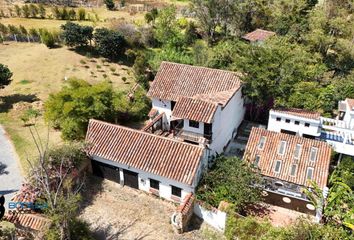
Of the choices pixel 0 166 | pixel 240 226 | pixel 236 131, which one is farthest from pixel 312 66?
pixel 0 166

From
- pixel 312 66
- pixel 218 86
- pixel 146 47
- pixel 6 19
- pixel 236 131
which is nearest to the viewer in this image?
pixel 218 86

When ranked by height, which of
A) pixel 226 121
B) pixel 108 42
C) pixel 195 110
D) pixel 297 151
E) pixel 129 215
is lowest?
pixel 129 215

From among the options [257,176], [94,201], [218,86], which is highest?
[218,86]

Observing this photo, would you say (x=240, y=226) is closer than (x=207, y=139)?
Yes

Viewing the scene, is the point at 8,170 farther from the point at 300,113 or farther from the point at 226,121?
the point at 300,113

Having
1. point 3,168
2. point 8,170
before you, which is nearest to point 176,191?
point 8,170

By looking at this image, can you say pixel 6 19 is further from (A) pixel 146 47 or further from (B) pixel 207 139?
(B) pixel 207 139
